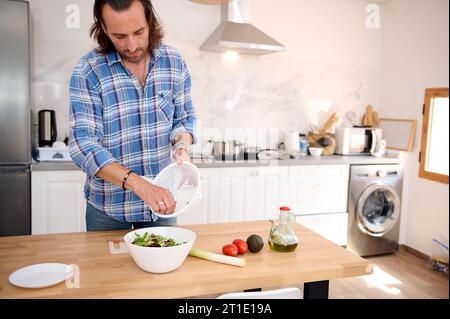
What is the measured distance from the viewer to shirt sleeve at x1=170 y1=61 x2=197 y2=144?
5.36ft

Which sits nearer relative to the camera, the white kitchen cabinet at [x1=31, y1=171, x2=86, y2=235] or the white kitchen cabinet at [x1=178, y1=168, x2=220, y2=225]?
the white kitchen cabinet at [x1=31, y1=171, x2=86, y2=235]

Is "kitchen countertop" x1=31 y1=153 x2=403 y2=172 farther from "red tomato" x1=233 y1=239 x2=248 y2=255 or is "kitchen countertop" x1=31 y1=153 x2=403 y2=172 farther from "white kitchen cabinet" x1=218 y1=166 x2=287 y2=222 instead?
"red tomato" x1=233 y1=239 x2=248 y2=255

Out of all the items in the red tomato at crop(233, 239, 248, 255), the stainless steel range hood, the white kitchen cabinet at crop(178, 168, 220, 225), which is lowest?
the white kitchen cabinet at crop(178, 168, 220, 225)

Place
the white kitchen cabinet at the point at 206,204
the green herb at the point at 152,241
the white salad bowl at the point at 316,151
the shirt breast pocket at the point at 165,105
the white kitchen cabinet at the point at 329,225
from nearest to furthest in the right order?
the green herb at the point at 152,241
the shirt breast pocket at the point at 165,105
the white kitchen cabinet at the point at 206,204
the white kitchen cabinet at the point at 329,225
the white salad bowl at the point at 316,151

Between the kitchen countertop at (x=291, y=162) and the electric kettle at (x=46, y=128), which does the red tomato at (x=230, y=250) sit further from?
the electric kettle at (x=46, y=128)

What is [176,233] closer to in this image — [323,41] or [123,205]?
[123,205]

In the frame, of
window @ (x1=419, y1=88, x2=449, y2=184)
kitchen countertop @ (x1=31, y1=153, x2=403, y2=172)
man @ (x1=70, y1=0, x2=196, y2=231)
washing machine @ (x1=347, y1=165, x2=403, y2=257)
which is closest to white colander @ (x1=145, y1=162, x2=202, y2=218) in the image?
man @ (x1=70, y1=0, x2=196, y2=231)

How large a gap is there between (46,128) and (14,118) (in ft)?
1.16

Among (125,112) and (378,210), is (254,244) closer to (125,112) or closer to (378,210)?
(125,112)

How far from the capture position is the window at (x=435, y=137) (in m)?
3.34

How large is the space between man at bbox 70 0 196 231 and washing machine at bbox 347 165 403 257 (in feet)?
7.33

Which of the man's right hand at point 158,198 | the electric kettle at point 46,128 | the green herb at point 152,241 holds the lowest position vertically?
the green herb at point 152,241

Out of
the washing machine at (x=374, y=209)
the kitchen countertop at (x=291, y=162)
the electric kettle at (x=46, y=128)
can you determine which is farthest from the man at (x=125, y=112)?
the washing machine at (x=374, y=209)

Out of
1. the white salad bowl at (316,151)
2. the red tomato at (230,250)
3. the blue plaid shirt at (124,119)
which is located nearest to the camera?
the red tomato at (230,250)
